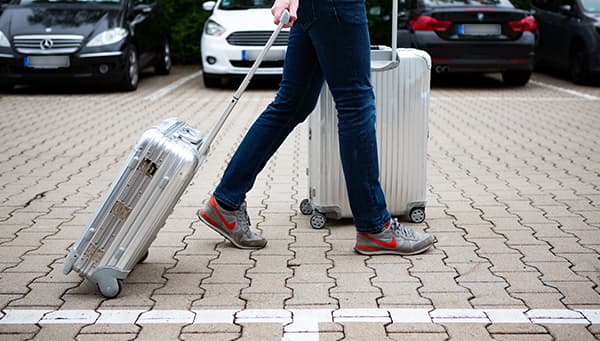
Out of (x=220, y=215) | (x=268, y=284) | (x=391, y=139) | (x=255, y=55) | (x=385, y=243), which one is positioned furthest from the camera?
(x=255, y=55)

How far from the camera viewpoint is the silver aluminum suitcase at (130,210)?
397 cm

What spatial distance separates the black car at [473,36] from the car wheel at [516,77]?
48cm

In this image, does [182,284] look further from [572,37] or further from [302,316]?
[572,37]

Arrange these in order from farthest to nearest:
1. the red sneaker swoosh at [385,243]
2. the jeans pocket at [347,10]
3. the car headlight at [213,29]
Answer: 1. the car headlight at [213,29]
2. the red sneaker swoosh at [385,243]
3. the jeans pocket at [347,10]

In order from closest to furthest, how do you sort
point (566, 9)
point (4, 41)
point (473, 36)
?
point (4, 41) → point (473, 36) → point (566, 9)

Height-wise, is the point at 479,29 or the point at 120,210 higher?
the point at 120,210

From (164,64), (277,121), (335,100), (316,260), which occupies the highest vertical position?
(335,100)

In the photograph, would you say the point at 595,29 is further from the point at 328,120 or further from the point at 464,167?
the point at 328,120

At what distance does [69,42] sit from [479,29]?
5499mm

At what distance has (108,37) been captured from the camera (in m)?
12.4

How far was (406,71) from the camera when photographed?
5102mm

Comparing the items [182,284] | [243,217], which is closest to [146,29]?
[243,217]

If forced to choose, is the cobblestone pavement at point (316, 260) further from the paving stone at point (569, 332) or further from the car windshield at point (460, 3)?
the car windshield at point (460, 3)

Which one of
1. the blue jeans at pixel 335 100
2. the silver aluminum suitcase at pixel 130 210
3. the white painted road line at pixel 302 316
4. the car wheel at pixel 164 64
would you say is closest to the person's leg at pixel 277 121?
the blue jeans at pixel 335 100
